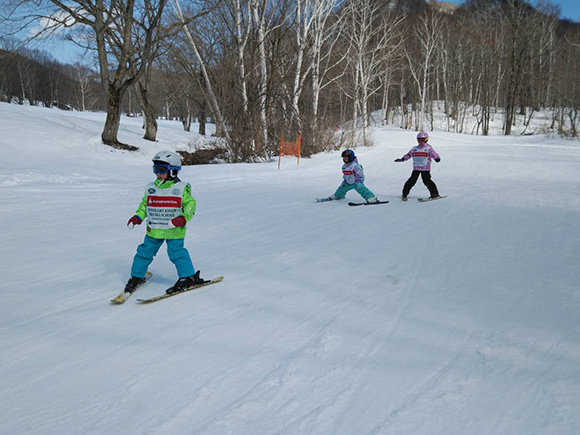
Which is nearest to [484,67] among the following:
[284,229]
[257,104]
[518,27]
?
[518,27]

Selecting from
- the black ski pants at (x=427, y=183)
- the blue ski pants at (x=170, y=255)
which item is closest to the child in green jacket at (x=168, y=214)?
the blue ski pants at (x=170, y=255)

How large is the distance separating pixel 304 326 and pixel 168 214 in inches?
67.7

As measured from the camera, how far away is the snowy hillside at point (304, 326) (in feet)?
7.12

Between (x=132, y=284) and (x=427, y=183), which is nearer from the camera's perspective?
(x=132, y=284)

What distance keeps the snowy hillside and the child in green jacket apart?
0.98 feet

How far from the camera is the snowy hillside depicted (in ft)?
7.12

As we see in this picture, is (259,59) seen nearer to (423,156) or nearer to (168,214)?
(423,156)

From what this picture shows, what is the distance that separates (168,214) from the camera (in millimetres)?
3814

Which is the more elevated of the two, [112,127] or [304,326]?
[112,127]

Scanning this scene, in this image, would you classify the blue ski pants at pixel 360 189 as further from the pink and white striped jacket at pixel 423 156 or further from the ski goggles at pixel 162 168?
the ski goggles at pixel 162 168

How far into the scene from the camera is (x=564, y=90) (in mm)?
33812

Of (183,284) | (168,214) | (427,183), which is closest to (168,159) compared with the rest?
(168,214)

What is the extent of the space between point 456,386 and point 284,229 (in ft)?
13.7

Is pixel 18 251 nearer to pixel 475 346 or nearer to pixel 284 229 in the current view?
pixel 284 229
